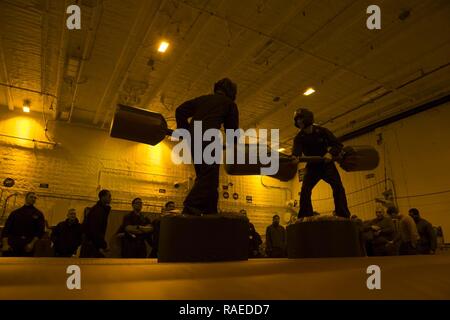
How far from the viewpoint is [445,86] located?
25.7 feet

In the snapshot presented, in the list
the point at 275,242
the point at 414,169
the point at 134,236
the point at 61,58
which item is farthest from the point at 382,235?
the point at 61,58

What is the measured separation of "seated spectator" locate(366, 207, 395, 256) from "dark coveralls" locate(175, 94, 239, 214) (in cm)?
324

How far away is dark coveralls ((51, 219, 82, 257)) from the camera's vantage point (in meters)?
4.34

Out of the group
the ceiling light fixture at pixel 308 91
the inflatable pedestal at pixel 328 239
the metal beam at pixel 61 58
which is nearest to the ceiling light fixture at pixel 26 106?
the metal beam at pixel 61 58

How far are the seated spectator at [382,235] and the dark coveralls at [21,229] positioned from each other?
4598mm

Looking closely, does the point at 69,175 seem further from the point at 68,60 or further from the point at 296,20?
the point at 296,20

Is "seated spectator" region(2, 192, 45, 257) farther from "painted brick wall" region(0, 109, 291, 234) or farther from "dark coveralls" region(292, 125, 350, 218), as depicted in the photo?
"painted brick wall" region(0, 109, 291, 234)

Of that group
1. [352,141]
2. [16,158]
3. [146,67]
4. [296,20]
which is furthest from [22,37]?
[352,141]

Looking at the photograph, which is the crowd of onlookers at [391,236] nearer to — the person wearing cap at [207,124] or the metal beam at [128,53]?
the person wearing cap at [207,124]

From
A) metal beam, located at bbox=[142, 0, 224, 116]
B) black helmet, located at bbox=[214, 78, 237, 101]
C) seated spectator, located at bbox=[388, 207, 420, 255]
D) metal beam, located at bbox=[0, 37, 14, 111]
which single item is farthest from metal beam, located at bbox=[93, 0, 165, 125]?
seated spectator, located at bbox=[388, 207, 420, 255]

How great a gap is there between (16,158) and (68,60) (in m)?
3.36

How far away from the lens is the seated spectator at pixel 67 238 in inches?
171

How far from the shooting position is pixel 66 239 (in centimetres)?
437

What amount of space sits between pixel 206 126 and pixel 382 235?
3.64 metres
